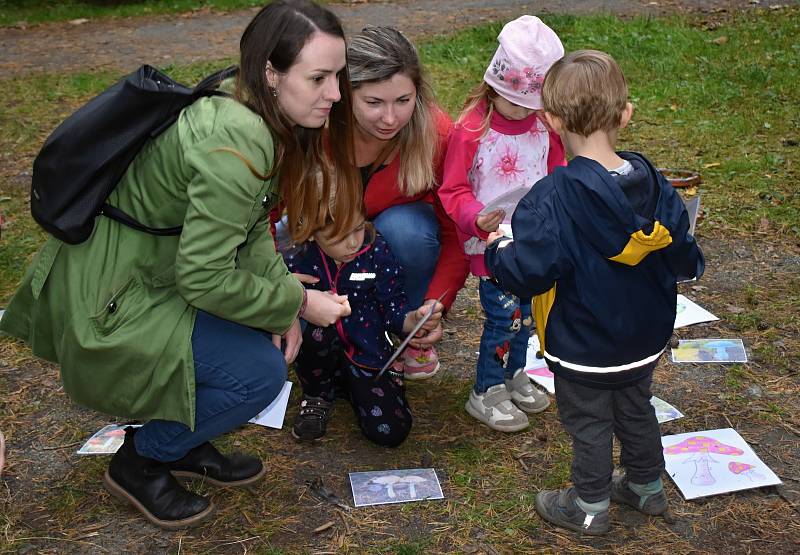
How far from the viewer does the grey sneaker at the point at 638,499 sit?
9.93 ft

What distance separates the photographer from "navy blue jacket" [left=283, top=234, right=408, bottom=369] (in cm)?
353

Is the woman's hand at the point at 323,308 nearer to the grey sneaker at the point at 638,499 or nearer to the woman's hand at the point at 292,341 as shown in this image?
the woman's hand at the point at 292,341

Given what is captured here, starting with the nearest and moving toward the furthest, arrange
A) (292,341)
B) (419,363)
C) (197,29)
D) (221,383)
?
(221,383) → (292,341) → (419,363) → (197,29)

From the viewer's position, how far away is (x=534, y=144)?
11.6ft

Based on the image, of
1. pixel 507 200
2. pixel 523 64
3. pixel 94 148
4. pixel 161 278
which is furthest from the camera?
pixel 507 200

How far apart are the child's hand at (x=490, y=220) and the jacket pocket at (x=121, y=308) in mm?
1229

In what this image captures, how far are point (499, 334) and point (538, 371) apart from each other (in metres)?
0.49

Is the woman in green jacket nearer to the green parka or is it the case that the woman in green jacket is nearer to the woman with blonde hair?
the green parka

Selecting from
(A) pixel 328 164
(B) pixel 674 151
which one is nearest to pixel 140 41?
(B) pixel 674 151

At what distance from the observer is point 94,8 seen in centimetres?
1300

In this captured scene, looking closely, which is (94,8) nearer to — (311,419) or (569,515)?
(311,419)

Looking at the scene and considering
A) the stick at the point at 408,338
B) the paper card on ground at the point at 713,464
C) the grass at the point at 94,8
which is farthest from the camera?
the grass at the point at 94,8

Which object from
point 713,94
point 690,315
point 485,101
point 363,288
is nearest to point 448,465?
point 363,288

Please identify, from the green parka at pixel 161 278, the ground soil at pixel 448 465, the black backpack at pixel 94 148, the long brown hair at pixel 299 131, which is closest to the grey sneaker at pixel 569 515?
the ground soil at pixel 448 465
